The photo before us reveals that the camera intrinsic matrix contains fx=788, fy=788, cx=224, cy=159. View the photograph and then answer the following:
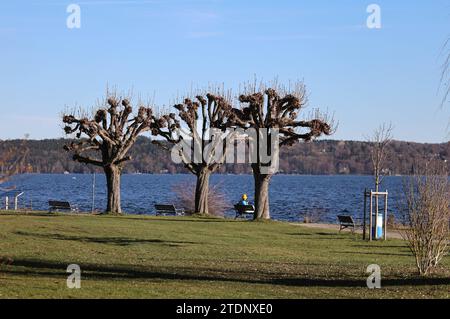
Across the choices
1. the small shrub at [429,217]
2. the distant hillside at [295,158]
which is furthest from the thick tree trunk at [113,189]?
the distant hillside at [295,158]

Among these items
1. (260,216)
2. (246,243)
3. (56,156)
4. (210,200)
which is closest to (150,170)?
(56,156)

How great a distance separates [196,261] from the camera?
2019 cm

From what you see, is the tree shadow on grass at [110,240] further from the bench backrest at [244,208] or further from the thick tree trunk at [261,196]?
the bench backrest at [244,208]

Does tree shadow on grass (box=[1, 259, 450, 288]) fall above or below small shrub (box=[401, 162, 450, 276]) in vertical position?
below

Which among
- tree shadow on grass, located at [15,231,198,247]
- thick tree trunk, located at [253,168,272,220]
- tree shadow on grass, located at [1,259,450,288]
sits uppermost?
thick tree trunk, located at [253,168,272,220]

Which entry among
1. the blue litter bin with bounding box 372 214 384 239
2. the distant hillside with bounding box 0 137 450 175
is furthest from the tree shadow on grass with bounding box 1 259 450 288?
the distant hillside with bounding box 0 137 450 175

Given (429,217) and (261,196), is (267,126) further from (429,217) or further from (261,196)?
(429,217)

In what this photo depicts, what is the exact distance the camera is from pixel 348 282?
54.6 ft

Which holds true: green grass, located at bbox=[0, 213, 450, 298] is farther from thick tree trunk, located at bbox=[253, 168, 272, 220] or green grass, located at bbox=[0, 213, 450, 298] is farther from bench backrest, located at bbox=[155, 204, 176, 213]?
bench backrest, located at bbox=[155, 204, 176, 213]

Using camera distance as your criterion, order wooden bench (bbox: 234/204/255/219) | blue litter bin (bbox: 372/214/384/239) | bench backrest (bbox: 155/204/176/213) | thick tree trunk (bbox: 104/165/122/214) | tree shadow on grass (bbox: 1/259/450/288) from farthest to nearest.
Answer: bench backrest (bbox: 155/204/176/213) < wooden bench (bbox: 234/204/255/219) < thick tree trunk (bbox: 104/165/122/214) < blue litter bin (bbox: 372/214/384/239) < tree shadow on grass (bbox: 1/259/450/288)

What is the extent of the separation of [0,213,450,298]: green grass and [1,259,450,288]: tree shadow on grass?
0.02 metres

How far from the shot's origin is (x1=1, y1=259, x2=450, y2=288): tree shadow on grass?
1639 cm

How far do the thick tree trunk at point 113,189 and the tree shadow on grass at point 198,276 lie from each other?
72.1 ft
